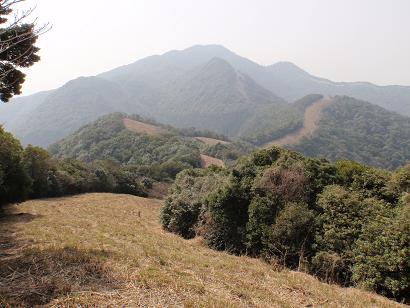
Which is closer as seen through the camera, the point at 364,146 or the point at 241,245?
the point at 241,245

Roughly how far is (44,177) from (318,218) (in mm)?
39180

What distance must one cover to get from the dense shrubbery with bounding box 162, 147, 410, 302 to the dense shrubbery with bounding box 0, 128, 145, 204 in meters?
15.3

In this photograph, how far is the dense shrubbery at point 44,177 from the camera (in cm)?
2722

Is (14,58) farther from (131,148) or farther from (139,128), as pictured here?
(139,128)

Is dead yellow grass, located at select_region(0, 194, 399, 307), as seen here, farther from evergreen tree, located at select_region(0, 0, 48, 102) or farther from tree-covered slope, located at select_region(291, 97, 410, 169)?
tree-covered slope, located at select_region(291, 97, 410, 169)

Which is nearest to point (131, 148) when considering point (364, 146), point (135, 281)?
point (364, 146)

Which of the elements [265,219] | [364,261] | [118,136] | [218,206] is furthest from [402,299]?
[118,136]

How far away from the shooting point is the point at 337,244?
15453 mm

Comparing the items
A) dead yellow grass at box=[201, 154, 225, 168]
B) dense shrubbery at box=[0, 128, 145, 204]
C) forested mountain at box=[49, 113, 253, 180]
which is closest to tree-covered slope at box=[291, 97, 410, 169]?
forested mountain at box=[49, 113, 253, 180]

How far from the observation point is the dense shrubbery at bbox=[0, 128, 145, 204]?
2722 cm

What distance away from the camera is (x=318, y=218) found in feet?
55.8

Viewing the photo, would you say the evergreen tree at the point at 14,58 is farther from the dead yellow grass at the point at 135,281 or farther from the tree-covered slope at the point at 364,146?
the tree-covered slope at the point at 364,146

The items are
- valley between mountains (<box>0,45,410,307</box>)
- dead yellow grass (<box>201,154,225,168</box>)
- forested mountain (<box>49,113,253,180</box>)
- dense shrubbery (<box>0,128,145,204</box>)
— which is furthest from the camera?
forested mountain (<box>49,113,253,180</box>)

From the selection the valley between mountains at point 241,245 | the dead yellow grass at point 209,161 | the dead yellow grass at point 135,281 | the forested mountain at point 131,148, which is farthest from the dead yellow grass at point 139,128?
the dead yellow grass at point 135,281
